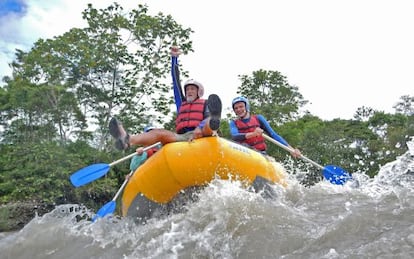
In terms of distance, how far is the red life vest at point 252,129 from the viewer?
5277 millimetres

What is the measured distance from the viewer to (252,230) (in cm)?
309

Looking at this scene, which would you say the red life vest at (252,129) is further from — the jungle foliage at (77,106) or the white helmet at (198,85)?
the jungle foliage at (77,106)

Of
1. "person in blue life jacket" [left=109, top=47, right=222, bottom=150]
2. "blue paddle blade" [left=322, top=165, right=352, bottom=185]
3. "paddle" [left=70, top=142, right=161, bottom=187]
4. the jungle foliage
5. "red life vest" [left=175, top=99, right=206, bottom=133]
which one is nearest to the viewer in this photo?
"person in blue life jacket" [left=109, top=47, right=222, bottom=150]

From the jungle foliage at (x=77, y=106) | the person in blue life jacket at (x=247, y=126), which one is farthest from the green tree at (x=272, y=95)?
the person in blue life jacket at (x=247, y=126)

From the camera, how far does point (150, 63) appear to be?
13.3 metres

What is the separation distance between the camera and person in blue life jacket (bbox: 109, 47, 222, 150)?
341 centimetres

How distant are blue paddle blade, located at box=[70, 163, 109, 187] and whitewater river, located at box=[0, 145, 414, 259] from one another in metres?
0.39

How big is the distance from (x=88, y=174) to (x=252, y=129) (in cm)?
193

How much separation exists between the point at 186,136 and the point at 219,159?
0.56m

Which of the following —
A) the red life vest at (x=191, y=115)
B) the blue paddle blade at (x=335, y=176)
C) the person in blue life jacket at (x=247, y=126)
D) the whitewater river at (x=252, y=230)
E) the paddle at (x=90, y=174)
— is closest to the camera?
the whitewater river at (x=252, y=230)

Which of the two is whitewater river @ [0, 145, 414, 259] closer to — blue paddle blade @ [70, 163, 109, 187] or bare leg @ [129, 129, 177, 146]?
blue paddle blade @ [70, 163, 109, 187]

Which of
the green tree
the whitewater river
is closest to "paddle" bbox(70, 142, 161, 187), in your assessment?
the whitewater river

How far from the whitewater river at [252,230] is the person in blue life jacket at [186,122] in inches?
19.5

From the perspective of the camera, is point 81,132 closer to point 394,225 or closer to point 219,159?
point 219,159
